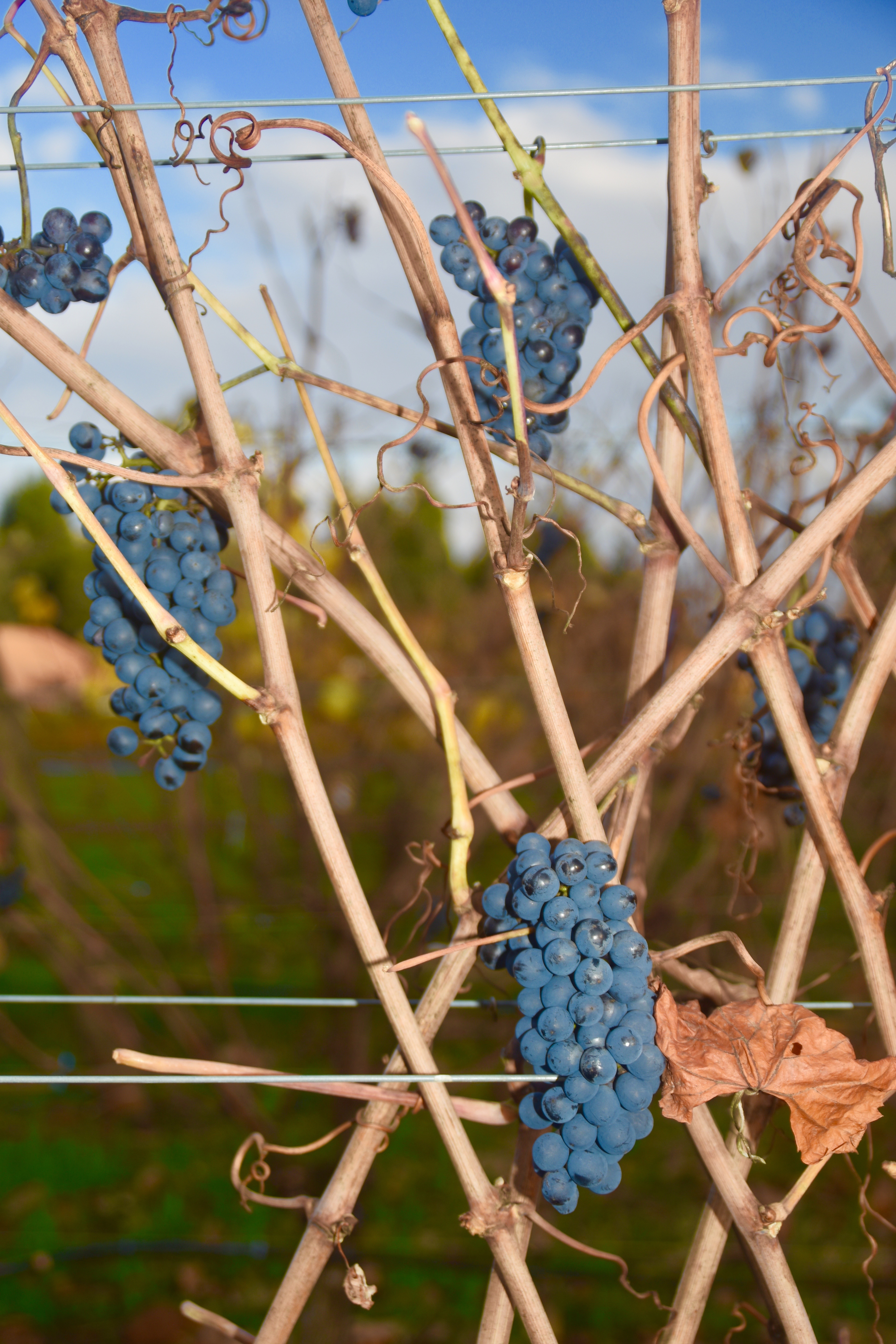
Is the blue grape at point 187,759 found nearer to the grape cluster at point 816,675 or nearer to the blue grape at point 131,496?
the blue grape at point 131,496

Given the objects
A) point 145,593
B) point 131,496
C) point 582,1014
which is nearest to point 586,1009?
point 582,1014

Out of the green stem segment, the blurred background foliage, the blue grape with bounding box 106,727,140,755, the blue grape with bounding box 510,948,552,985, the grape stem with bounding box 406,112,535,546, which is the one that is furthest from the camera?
the blurred background foliage

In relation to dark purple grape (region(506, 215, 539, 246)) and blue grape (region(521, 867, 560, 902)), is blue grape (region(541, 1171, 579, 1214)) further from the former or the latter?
dark purple grape (region(506, 215, 539, 246))

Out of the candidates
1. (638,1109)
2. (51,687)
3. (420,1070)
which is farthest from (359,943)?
(51,687)

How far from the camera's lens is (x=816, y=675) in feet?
3.23

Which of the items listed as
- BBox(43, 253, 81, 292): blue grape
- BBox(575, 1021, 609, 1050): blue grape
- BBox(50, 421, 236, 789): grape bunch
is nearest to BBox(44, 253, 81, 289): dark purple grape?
BBox(43, 253, 81, 292): blue grape

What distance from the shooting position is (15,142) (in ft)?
2.26

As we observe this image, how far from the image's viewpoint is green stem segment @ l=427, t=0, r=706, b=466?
713 millimetres

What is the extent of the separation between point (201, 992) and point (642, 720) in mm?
2852

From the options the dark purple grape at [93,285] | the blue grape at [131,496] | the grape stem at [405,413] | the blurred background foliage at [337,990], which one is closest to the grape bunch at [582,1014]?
the blurred background foliage at [337,990]

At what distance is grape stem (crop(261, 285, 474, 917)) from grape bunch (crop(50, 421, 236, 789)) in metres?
0.12

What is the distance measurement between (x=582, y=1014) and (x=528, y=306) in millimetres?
532

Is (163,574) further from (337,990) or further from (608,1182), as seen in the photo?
(337,990)

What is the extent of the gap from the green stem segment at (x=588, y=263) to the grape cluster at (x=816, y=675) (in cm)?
29
